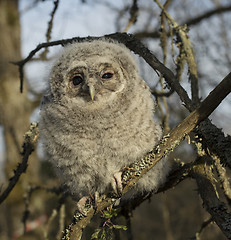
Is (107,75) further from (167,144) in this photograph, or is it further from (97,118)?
(167,144)

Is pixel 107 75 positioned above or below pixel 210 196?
above

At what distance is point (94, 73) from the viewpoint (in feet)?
6.87

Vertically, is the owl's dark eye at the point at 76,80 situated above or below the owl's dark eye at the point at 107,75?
above

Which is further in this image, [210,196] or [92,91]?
[92,91]

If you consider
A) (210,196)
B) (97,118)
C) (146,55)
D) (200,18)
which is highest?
(200,18)

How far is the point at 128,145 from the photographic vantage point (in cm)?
195

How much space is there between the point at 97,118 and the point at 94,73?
0.31 metres

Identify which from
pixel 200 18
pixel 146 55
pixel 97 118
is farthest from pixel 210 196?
pixel 200 18

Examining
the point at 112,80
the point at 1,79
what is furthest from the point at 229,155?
the point at 1,79

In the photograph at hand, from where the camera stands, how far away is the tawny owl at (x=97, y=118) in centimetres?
197

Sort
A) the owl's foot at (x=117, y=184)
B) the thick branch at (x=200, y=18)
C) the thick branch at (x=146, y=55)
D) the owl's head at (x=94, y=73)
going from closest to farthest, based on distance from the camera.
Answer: the owl's foot at (x=117, y=184), the thick branch at (x=146, y=55), the owl's head at (x=94, y=73), the thick branch at (x=200, y=18)

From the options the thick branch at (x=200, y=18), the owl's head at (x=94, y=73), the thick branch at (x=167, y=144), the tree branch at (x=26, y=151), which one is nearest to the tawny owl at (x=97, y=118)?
the owl's head at (x=94, y=73)

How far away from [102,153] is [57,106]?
480mm

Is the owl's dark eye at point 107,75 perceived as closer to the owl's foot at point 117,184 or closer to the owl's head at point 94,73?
the owl's head at point 94,73
